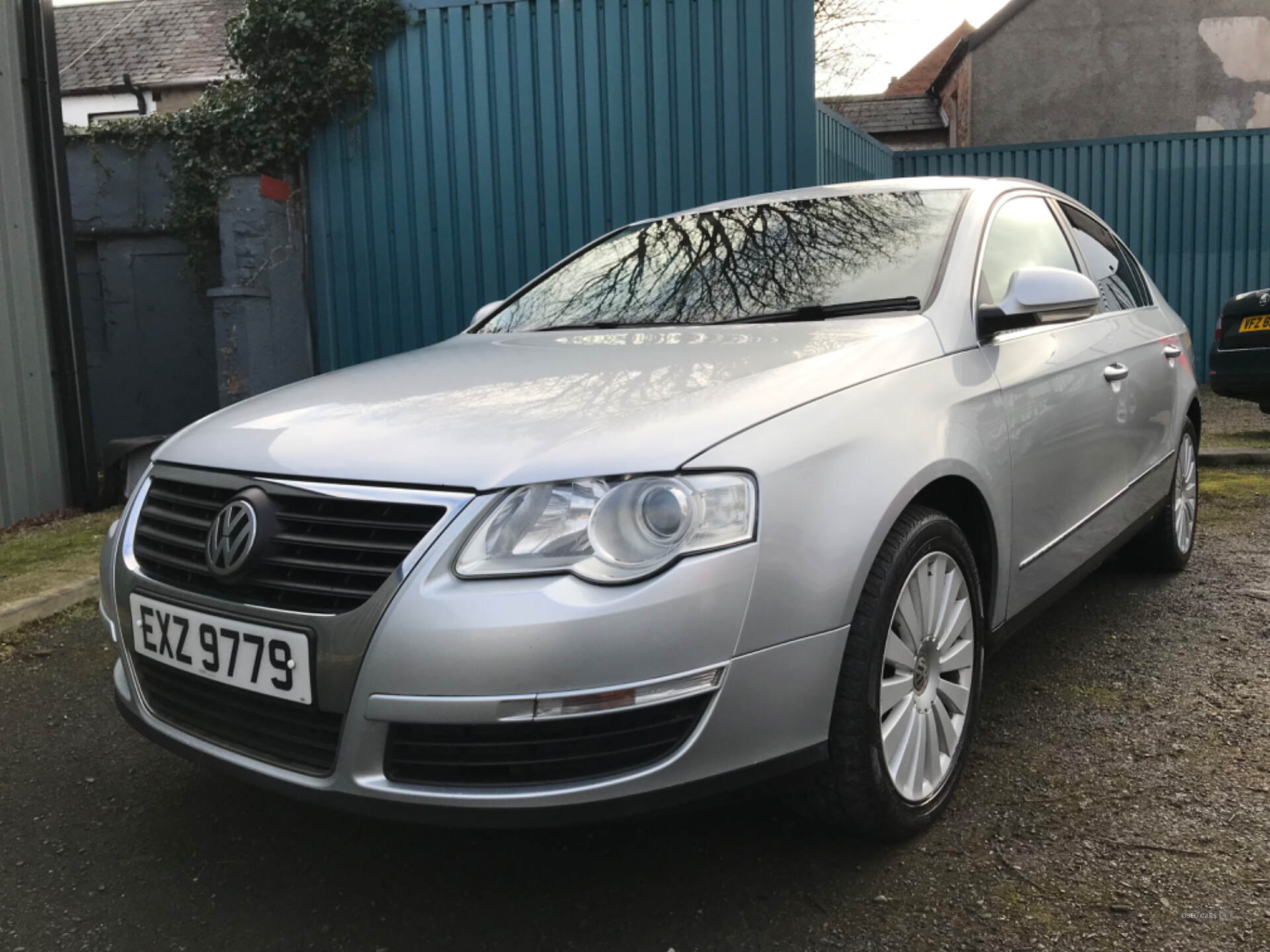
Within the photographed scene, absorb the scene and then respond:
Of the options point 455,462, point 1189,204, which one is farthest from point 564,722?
point 1189,204

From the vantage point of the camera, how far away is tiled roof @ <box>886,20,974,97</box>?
42.1 meters

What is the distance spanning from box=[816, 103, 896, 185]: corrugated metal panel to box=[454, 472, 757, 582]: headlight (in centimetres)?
585

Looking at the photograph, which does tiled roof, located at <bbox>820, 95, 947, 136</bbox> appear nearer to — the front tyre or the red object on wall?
the red object on wall

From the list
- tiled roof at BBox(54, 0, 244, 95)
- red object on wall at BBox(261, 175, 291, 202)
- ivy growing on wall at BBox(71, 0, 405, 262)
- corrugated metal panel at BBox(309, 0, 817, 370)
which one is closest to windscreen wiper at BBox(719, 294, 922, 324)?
corrugated metal panel at BBox(309, 0, 817, 370)

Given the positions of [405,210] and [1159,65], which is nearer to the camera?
[405,210]

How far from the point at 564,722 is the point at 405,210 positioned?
720cm

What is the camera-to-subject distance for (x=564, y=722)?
1770 millimetres

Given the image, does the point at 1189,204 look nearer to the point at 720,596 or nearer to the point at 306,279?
the point at 306,279

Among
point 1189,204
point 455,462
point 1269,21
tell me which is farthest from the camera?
point 1269,21

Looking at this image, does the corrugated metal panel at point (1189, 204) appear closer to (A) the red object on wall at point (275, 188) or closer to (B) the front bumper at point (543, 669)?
(A) the red object on wall at point (275, 188)

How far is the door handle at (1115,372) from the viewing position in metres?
3.28

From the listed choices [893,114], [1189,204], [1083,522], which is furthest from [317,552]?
[893,114]

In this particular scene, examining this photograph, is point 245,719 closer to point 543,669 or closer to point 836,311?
point 543,669

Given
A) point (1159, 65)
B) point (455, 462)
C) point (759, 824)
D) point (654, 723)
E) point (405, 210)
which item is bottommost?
point (759, 824)
